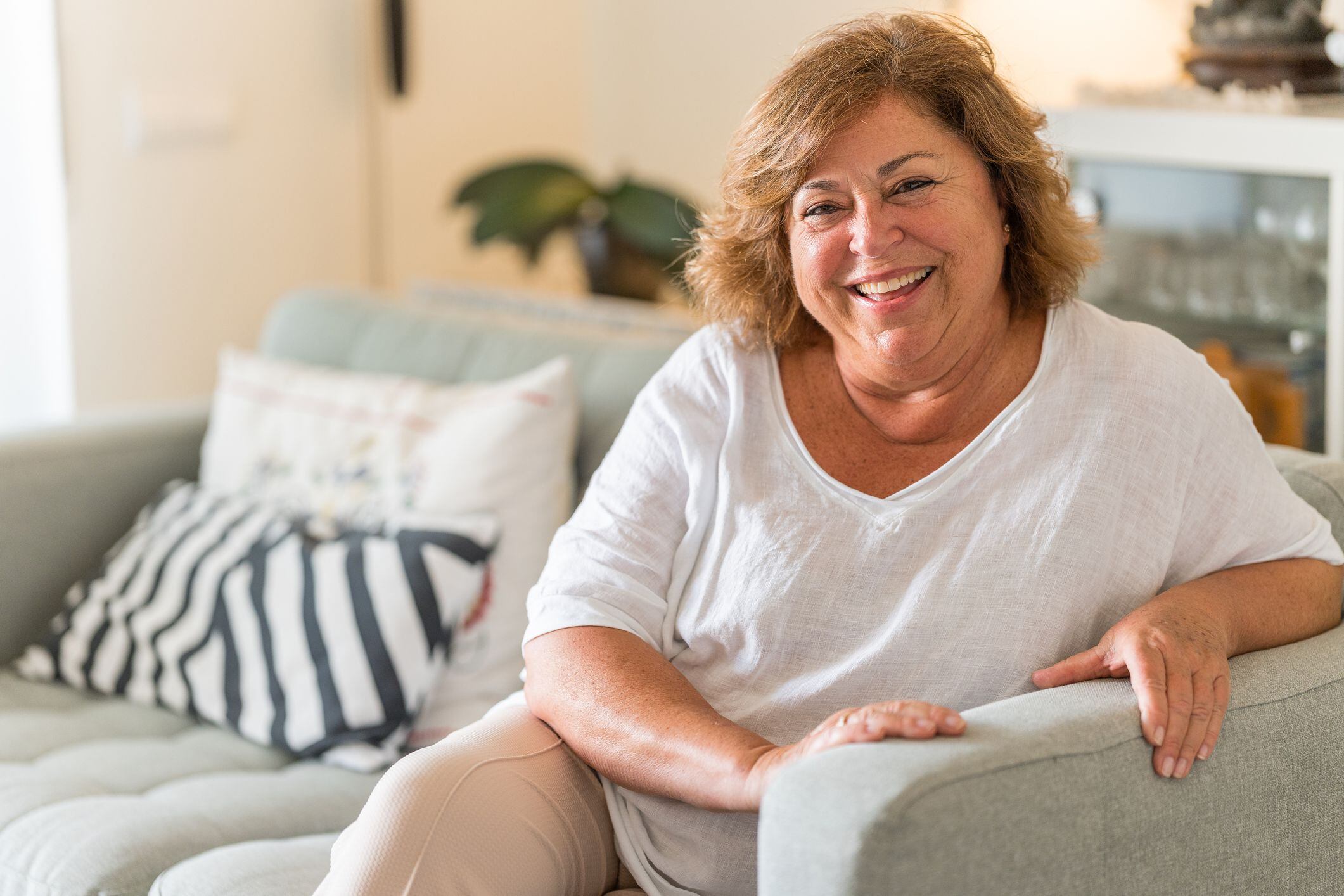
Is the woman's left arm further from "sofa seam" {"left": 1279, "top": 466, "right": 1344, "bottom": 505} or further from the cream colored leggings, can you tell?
the cream colored leggings

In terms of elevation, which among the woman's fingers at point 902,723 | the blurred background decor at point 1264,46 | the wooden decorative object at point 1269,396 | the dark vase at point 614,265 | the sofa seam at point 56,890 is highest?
the blurred background decor at point 1264,46

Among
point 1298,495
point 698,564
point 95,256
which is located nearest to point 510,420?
point 698,564

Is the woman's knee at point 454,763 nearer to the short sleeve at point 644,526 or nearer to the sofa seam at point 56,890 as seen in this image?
the short sleeve at point 644,526

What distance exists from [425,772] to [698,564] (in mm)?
323

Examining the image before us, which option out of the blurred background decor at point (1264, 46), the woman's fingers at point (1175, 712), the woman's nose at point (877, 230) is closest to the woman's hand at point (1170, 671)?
the woman's fingers at point (1175, 712)

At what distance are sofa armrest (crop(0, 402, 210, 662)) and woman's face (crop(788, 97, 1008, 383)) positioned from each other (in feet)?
3.75

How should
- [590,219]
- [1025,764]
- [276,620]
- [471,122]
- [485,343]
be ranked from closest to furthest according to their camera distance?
[1025,764]
[276,620]
[485,343]
[590,219]
[471,122]

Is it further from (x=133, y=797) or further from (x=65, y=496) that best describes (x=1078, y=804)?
(x=65, y=496)

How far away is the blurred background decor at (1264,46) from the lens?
6.13ft

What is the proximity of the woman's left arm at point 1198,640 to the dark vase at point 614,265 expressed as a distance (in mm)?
1638

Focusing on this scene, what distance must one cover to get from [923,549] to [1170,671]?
9.2 inches

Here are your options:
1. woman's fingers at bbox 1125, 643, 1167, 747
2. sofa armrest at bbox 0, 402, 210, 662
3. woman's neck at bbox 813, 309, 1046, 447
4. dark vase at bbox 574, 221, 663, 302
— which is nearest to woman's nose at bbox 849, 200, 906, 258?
woman's neck at bbox 813, 309, 1046, 447

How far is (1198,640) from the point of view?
117 centimetres

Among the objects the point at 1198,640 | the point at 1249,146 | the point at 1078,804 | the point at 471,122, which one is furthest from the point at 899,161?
the point at 471,122
